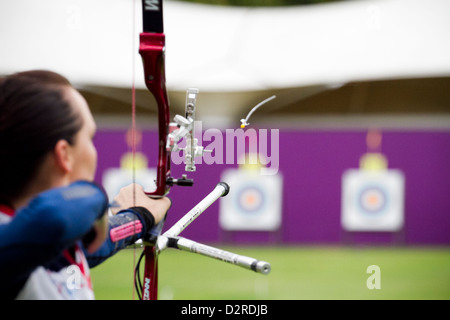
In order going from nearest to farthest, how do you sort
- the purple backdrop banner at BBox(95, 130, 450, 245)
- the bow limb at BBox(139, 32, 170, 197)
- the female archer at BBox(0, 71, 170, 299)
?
the female archer at BBox(0, 71, 170, 299)
the bow limb at BBox(139, 32, 170, 197)
the purple backdrop banner at BBox(95, 130, 450, 245)

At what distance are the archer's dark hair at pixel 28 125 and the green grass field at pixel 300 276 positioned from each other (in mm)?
2217

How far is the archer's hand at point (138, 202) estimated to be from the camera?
0.73 meters

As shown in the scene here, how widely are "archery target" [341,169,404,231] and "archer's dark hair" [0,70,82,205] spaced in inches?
165

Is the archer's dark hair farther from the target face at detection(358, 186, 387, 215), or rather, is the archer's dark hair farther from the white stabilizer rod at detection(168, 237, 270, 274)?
the target face at detection(358, 186, 387, 215)

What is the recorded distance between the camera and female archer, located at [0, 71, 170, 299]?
410mm

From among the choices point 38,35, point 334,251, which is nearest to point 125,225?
point 38,35

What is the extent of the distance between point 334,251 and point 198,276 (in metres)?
1.36

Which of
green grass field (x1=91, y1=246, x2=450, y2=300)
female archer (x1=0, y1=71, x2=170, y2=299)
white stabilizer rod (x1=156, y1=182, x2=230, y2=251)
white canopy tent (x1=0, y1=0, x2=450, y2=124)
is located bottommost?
green grass field (x1=91, y1=246, x2=450, y2=300)

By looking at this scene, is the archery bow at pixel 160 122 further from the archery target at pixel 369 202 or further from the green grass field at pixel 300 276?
the archery target at pixel 369 202

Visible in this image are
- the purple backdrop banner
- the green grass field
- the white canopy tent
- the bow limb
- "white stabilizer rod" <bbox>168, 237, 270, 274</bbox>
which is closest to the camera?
"white stabilizer rod" <bbox>168, 237, 270, 274</bbox>

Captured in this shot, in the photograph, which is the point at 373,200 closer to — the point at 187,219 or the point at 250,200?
the point at 250,200

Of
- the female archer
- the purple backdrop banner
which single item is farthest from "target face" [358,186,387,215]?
the female archer

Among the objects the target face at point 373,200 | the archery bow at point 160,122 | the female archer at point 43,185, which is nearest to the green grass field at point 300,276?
the target face at point 373,200

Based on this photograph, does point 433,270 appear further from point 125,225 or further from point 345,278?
point 125,225
